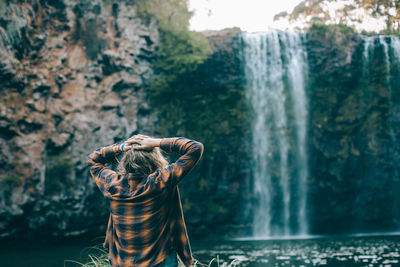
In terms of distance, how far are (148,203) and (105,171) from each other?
0.40 meters

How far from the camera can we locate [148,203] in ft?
6.46

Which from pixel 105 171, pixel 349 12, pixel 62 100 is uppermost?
pixel 349 12

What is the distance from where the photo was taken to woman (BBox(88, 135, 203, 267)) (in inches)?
77.4

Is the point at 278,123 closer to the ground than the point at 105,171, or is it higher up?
higher up

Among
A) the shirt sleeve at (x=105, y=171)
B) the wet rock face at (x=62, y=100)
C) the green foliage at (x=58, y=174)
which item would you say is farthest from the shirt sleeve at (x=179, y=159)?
the green foliage at (x=58, y=174)

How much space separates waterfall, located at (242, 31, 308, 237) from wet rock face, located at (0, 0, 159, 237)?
5.27 m

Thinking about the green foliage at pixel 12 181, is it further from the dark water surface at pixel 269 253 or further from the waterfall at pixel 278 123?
the waterfall at pixel 278 123

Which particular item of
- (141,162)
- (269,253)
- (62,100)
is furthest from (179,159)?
(62,100)

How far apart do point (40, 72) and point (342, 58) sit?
12827 millimetres

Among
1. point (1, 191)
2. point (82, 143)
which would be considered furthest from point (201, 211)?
point (1, 191)

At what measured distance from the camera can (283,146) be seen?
16797 millimetres

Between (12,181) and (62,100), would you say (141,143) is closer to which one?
(12,181)

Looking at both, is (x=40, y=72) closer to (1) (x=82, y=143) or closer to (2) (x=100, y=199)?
(1) (x=82, y=143)

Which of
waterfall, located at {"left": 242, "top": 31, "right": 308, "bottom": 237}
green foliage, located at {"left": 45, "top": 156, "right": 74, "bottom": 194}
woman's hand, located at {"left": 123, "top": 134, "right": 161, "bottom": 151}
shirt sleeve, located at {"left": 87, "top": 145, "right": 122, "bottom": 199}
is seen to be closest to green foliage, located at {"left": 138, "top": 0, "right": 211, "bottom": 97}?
waterfall, located at {"left": 242, "top": 31, "right": 308, "bottom": 237}
